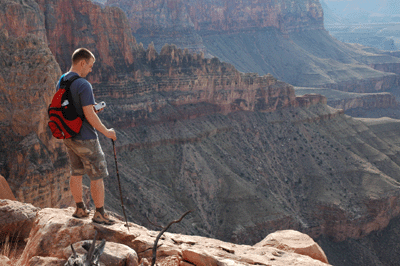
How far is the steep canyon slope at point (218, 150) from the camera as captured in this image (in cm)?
4788

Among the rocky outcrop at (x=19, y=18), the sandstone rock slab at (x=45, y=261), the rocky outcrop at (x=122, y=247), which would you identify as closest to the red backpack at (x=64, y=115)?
the rocky outcrop at (x=122, y=247)

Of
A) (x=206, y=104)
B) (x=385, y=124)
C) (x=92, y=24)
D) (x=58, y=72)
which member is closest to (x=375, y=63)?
(x=385, y=124)

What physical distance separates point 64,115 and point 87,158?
1.22 m

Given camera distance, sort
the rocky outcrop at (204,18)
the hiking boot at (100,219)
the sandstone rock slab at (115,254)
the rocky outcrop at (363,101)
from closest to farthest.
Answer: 1. the sandstone rock slab at (115,254)
2. the hiking boot at (100,219)
3. the rocky outcrop at (204,18)
4. the rocky outcrop at (363,101)

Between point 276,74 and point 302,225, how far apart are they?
109 meters

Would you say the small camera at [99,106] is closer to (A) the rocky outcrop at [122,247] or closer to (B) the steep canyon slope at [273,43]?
(A) the rocky outcrop at [122,247]

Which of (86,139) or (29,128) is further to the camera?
(29,128)

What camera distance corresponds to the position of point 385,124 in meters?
78.9

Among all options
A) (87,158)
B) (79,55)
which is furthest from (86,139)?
(79,55)

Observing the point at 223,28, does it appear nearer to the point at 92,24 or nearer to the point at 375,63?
the point at 375,63

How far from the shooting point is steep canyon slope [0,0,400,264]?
47.9 metres

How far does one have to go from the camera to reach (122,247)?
31.0 feet

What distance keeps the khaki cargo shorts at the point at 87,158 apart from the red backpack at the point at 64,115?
35 centimetres

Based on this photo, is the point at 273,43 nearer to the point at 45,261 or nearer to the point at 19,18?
the point at 19,18
